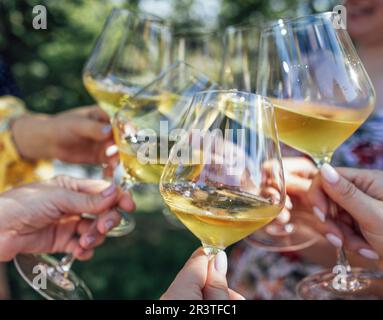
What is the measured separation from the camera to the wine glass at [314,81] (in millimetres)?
897

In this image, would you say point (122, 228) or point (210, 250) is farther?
point (122, 228)

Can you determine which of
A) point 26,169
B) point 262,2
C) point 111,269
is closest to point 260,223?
point 26,169

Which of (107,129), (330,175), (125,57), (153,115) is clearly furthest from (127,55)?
(330,175)

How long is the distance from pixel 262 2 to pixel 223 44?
114 inches

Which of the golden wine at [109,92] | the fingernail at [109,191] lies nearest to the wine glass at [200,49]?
the golden wine at [109,92]

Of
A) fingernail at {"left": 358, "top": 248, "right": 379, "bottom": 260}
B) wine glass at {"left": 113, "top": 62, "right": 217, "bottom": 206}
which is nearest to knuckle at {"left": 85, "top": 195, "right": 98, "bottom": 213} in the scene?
wine glass at {"left": 113, "top": 62, "right": 217, "bottom": 206}

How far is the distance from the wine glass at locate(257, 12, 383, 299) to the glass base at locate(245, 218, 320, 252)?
1.17 ft

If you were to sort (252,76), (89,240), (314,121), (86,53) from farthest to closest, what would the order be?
(86,53) → (252,76) → (89,240) → (314,121)

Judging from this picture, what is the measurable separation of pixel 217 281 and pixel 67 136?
1.02m

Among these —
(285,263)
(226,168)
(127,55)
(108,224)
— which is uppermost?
(127,55)

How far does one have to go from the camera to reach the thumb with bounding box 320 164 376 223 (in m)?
0.93

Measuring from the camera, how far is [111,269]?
3076mm

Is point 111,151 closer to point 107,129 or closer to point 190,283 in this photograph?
point 107,129

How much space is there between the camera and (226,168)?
2.30 feet
